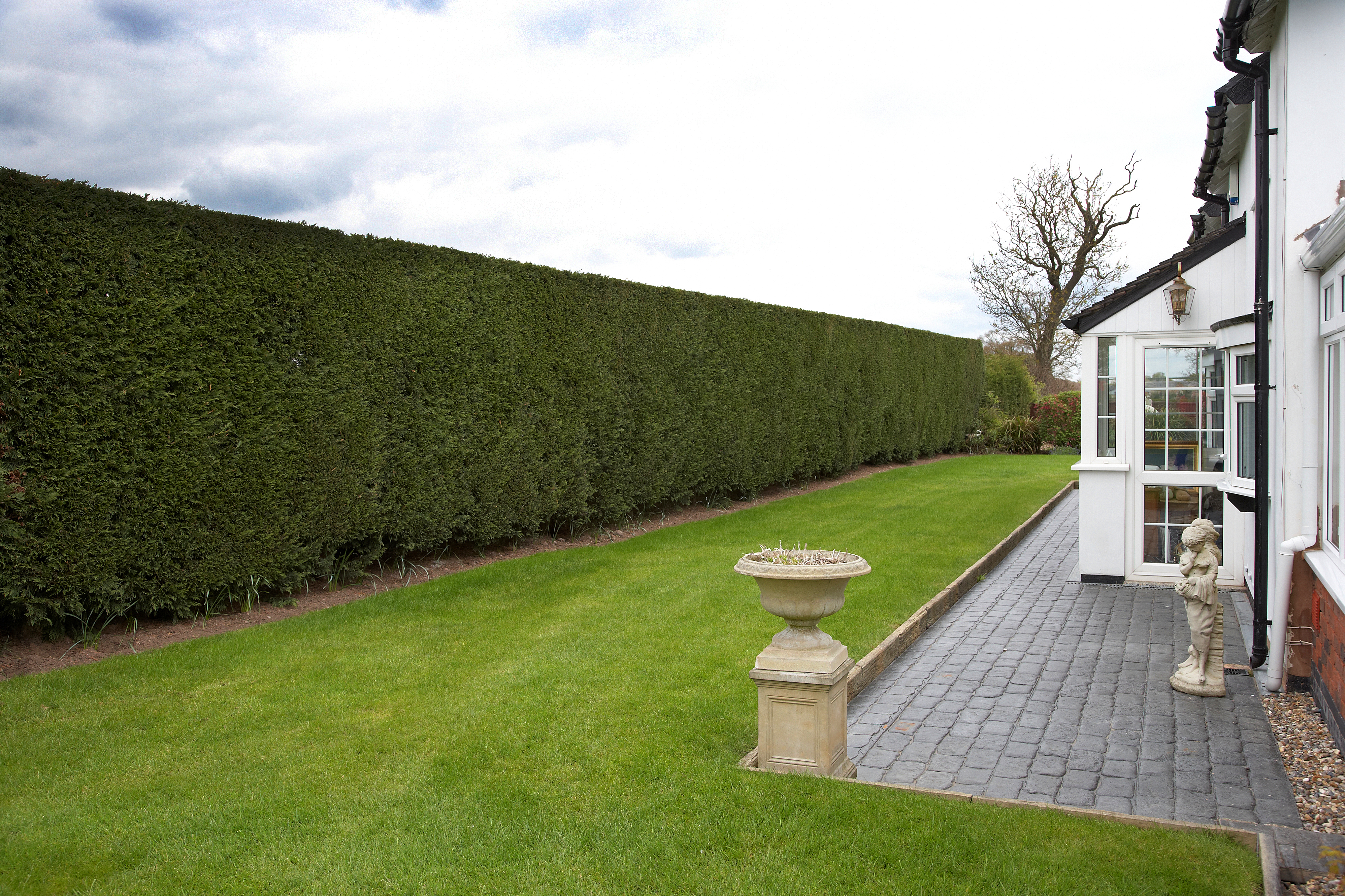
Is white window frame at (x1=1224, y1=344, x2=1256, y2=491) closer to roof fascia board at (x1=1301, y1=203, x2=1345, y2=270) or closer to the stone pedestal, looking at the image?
roof fascia board at (x1=1301, y1=203, x2=1345, y2=270)

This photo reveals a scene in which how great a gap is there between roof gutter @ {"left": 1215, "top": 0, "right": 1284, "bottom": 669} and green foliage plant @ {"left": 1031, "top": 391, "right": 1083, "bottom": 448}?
23938 millimetres

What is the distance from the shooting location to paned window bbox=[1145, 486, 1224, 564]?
30.2ft

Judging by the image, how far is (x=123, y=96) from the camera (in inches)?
300

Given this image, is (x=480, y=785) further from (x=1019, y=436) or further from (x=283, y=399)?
(x=1019, y=436)

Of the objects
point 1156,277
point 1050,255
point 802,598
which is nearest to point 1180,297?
point 1156,277

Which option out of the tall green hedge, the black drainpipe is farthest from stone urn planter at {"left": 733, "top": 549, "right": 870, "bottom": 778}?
the tall green hedge

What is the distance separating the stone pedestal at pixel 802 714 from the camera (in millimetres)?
4473

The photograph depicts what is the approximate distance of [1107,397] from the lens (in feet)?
31.4

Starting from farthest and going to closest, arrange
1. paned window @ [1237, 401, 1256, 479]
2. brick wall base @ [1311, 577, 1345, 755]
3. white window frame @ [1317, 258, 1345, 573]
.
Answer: paned window @ [1237, 401, 1256, 479]
white window frame @ [1317, 258, 1345, 573]
brick wall base @ [1311, 577, 1345, 755]

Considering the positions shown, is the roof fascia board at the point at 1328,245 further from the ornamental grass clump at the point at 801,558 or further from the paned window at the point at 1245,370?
the ornamental grass clump at the point at 801,558

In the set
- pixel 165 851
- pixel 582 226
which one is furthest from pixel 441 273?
pixel 165 851

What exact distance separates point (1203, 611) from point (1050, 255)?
31.4 metres

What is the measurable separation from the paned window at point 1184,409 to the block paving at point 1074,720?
1.51 m

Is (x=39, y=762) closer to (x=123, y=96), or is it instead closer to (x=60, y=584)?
(x=60, y=584)
